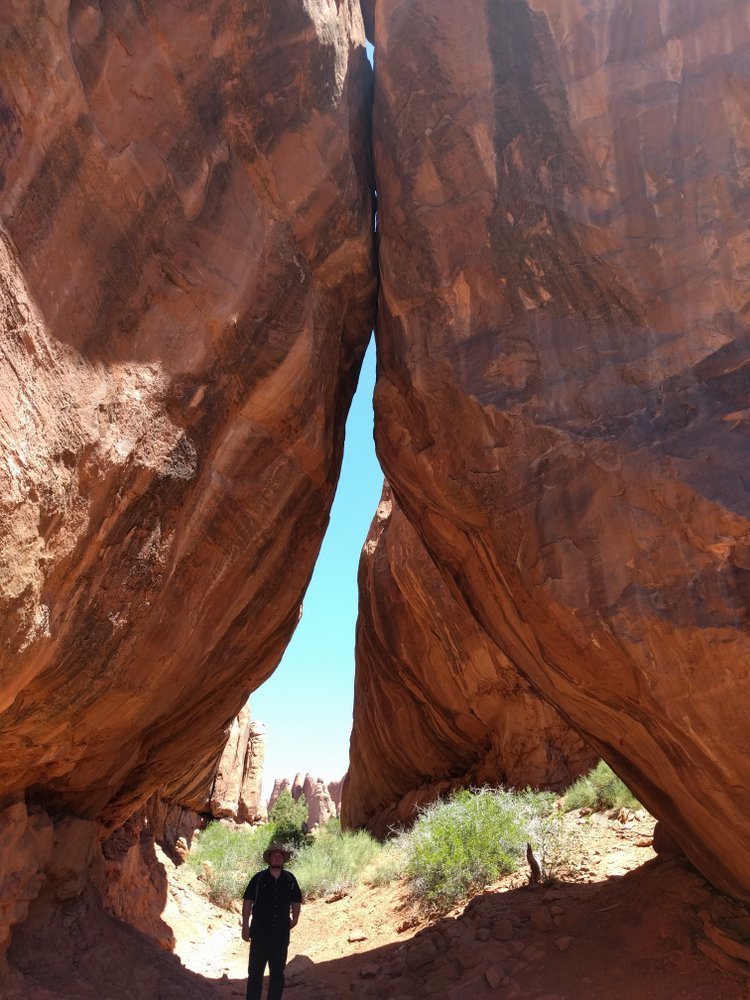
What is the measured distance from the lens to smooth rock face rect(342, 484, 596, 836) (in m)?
13.0

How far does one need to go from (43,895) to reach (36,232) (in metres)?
5.87

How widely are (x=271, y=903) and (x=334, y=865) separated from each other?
8.41 m

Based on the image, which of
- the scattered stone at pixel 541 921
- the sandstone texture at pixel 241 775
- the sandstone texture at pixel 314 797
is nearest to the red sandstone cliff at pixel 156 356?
the scattered stone at pixel 541 921

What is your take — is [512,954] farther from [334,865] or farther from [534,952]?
[334,865]

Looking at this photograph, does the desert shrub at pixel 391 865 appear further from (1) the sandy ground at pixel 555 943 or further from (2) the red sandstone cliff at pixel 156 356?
(2) the red sandstone cliff at pixel 156 356

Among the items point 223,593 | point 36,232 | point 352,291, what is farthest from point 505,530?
point 36,232

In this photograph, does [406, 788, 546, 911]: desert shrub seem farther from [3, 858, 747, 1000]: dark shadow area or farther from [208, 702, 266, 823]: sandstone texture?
[208, 702, 266, 823]: sandstone texture

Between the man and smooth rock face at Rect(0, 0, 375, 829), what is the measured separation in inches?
78.4

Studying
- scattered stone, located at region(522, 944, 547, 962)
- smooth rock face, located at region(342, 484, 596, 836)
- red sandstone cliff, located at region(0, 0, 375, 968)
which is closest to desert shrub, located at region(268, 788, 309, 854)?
smooth rock face, located at region(342, 484, 596, 836)

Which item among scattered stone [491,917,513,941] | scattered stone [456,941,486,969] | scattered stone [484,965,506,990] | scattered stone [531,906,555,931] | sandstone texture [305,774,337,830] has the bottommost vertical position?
scattered stone [484,965,506,990]

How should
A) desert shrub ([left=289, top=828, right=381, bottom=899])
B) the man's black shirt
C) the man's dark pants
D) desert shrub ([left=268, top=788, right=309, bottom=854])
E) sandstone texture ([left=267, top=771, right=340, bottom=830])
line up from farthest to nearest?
1. sandstone texture ([left=267, top=771, right=340, bottom=830])
2. desert shrub ([left=268, top=788, right=309, bottom=854])
3. desert shrub ([left=289, top=828, right=381, bottom=899])
4. the man's black shirt
5. the man's dark pants

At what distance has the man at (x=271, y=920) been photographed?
600 cm

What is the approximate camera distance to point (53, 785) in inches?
267

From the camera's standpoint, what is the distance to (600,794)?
10391 mm
